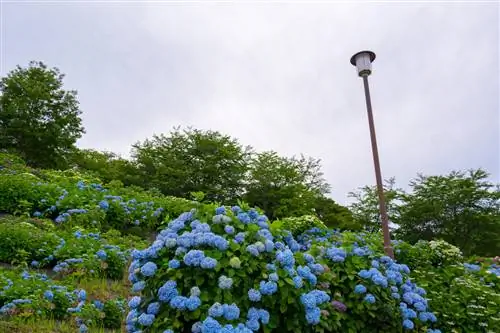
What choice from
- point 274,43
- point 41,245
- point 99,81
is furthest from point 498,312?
point 99,81

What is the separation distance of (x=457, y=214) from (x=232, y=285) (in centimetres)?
1432

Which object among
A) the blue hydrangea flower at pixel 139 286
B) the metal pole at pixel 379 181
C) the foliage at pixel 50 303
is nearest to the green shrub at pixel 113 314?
the foliage at pixel 50 303

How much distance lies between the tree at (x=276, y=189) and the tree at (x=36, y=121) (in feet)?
23.1

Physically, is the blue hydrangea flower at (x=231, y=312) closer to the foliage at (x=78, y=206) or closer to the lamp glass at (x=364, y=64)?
the foliage at (x=78, y=206)

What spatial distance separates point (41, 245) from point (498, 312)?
497 centimetres

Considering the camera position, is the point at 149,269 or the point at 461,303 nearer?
the point at 149,269

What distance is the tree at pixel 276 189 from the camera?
15461 mm

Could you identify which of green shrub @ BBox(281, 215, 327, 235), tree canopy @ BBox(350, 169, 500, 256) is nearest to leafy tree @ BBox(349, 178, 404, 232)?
tree canopy @ BBox(350, 169, 500, 256)

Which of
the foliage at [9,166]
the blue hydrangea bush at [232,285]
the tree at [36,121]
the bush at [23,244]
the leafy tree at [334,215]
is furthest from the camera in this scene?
the leafy tree at [334,215]

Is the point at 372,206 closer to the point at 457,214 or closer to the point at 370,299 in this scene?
the point at 457,214

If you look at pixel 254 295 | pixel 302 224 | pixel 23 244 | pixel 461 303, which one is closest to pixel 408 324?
pixel 461 303

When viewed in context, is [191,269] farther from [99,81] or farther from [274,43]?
[99,81]

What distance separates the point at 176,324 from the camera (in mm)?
2254

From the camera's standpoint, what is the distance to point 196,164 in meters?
15.8
